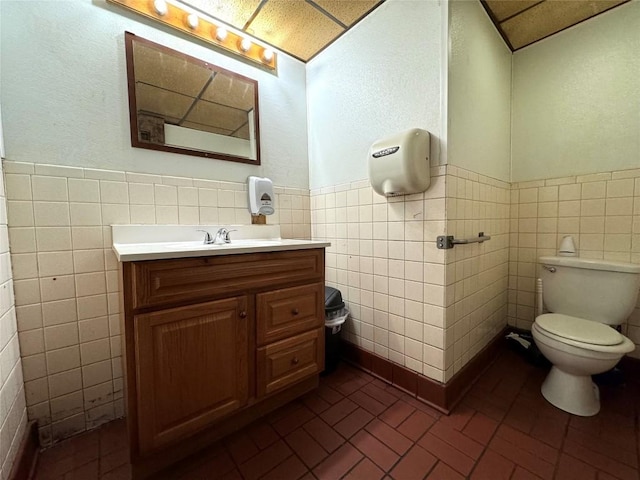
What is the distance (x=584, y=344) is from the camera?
118 cm

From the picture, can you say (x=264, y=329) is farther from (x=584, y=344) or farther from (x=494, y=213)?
(x=494, y=213)

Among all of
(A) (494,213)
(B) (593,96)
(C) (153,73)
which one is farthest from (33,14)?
(B) (593,96)

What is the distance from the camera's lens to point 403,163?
121 centimetres

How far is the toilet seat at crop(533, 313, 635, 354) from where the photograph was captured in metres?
1.16

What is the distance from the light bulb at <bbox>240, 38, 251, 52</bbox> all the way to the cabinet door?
1.52 metres

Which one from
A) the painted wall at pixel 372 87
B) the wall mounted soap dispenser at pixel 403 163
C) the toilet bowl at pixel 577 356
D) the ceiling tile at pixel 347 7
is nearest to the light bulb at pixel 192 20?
the ceiling tile at pixel 347 7

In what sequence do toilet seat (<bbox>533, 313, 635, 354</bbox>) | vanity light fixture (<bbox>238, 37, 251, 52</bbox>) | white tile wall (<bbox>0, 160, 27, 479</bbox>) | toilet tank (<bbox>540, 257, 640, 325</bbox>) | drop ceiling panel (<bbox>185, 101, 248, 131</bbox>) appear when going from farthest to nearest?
vanity light fixture (<bbox>238, 37, 251, 52</bbox>), drop ceiling panel (<bbox>185, 101, 248, 131</bbox>), toilet tank (<bbox>540, 257, 640, 325</bbox>), toilet seat (<bbox>533, 313, 635, 354</bbox>), white tile wall (<bbox>0, 160, 27, 479</bbox>)

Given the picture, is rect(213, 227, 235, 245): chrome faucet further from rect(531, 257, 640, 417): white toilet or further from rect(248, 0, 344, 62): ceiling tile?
rect(531, 257, 640, 417): white toilet

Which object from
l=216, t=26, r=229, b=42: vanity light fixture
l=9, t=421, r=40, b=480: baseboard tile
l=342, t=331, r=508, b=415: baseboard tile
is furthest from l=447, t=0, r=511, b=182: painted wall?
l=9, t=421, r=40, b=480: baseboard tile

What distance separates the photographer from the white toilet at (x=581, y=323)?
3.89 feet

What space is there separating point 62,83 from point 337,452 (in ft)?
6.44

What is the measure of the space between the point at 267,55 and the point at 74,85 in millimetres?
1059

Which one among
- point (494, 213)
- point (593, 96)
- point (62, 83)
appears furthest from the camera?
point (494, 213)

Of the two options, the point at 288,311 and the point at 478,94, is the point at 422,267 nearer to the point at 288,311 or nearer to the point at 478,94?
the point at 288,311
